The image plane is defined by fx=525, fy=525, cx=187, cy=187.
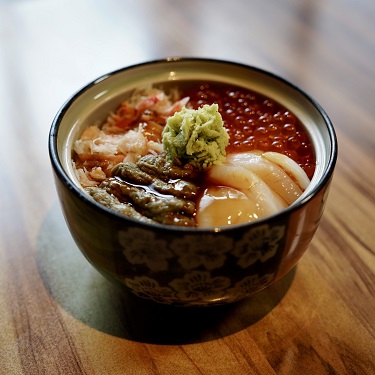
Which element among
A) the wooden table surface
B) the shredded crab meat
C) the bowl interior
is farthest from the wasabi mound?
the wooden table surface

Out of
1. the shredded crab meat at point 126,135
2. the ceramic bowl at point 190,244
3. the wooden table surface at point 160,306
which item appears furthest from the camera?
the shredded crab meat at point 126,135

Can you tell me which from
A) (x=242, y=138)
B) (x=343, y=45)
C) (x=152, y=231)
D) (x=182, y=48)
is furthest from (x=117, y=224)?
(x=343, y=45)

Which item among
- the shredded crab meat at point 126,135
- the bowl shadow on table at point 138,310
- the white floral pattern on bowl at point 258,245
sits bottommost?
the bowl shadow on table at point 138,310

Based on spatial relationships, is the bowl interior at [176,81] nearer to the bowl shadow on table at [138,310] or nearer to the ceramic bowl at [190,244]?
the ceramic bowl at [190,244]

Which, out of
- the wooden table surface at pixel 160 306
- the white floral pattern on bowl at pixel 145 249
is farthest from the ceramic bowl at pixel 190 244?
the wooden table surface at pixel 160 306

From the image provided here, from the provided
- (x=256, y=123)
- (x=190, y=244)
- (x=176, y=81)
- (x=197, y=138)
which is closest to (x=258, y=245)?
(x=190, y=244)

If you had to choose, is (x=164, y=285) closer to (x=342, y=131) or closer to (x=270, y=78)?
(x=270, y=78)

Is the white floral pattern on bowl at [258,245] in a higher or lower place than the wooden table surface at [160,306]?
higher
